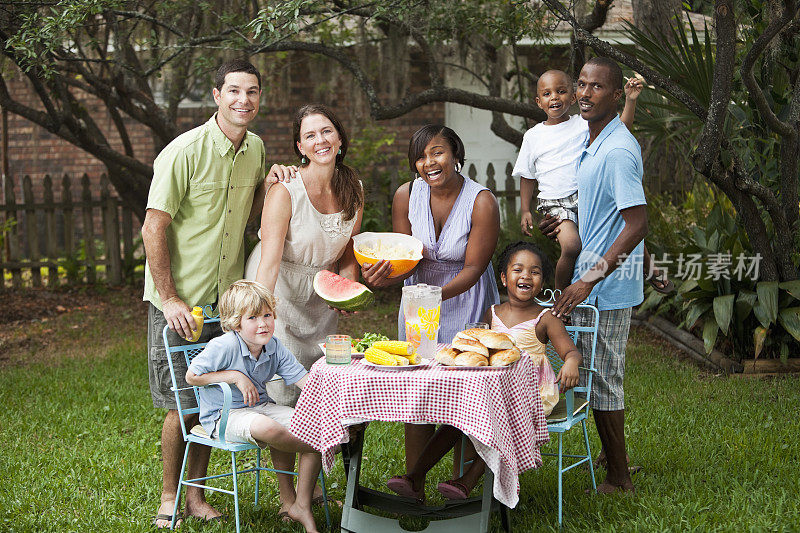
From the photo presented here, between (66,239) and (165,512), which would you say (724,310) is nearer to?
(165,512)

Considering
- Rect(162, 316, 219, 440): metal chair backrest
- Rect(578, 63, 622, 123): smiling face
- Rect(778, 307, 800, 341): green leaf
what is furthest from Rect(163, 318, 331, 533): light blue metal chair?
Rect(778, 307, 800, 341): green leaf

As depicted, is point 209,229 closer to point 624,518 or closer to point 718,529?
point 624,518

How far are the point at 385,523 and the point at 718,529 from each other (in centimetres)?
161

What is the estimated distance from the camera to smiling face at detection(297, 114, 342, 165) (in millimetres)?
4352

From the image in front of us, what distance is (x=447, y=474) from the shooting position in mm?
Result: 5227

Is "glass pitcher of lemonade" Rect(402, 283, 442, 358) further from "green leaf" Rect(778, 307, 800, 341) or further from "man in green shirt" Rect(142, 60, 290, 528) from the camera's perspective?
"green leaf" Rect(778, 307, 800, 341)

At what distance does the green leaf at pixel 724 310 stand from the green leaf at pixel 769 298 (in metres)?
0.23

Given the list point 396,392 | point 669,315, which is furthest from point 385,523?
point 669,315

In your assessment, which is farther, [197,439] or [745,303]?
[745,303]

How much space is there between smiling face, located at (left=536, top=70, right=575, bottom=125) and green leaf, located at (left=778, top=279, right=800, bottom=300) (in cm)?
295

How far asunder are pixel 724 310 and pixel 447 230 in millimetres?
3704

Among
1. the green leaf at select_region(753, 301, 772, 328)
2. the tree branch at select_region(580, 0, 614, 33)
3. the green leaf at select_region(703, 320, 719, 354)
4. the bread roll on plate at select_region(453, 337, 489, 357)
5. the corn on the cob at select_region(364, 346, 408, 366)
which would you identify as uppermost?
the tree branch at select_region(580, 0, 614, 33)

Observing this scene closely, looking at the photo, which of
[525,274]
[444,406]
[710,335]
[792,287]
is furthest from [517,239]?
[444,406]

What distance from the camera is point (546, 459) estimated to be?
549 centimetres
